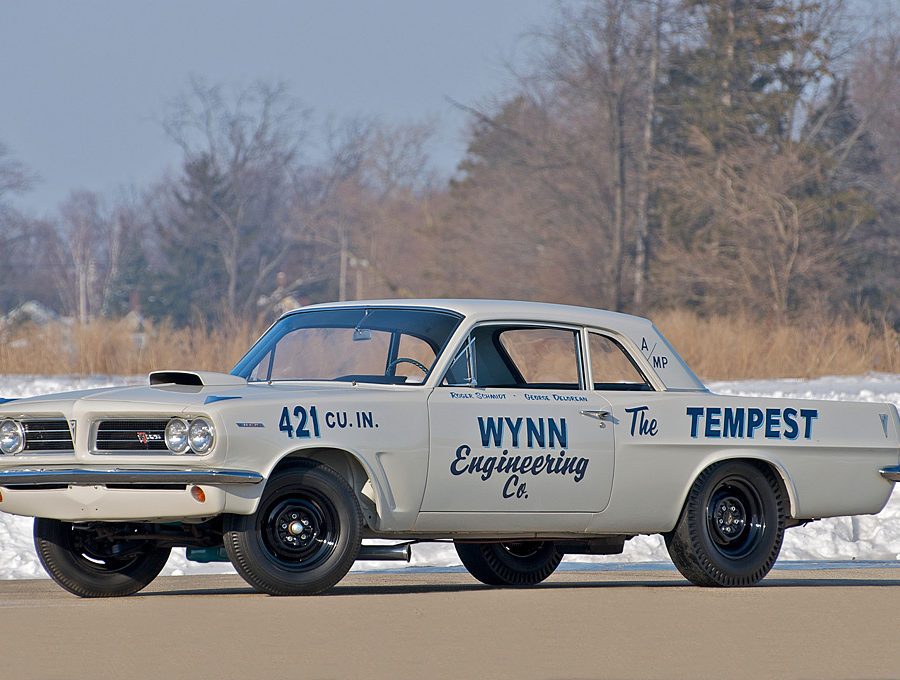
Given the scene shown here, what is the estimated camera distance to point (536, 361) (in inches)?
439

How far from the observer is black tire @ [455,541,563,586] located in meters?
10.8

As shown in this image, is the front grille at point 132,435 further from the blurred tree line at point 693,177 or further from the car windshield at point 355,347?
the blurred tree line at point 693,177

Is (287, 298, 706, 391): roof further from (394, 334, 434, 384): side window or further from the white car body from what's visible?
(394, 334, 434, 384): side window

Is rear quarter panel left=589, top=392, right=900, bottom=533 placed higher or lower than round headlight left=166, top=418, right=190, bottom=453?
lower

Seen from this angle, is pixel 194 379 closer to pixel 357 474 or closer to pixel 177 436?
pixel 177 436

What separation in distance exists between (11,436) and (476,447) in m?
2.35

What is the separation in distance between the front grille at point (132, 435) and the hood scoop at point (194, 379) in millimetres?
397

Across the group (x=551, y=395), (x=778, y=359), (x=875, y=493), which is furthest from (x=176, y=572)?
(x=778, y=359)

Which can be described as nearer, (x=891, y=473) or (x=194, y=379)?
(x=194, y=379)

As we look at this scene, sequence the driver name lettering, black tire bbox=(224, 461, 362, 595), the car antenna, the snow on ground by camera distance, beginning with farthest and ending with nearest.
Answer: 1. the snow on ground
2. the car antenna
3. the driver name lettering
4. black tire bbox=(224, 461, 362, 595)

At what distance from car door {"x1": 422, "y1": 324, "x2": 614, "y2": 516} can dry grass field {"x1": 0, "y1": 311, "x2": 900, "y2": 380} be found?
1828 centimetres

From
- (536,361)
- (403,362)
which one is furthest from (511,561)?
(403,362)

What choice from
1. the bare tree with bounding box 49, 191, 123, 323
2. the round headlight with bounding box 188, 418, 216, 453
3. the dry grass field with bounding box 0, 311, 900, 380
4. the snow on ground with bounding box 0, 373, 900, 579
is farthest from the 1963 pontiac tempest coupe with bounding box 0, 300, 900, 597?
the bare tree with bounding box 49, 191, 123, 323

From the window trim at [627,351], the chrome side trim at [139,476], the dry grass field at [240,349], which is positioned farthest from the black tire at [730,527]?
the dry grass field at [240,349]
